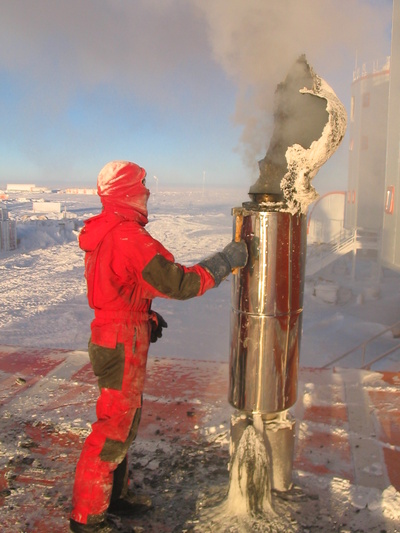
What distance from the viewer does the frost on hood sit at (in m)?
2.14

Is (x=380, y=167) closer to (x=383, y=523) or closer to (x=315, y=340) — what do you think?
(x=315, y=340)

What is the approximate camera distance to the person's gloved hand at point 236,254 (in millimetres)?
2145

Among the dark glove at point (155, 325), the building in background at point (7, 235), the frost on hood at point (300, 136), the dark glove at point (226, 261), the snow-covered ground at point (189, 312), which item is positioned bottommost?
the snow-covered ground at point (189, 312)

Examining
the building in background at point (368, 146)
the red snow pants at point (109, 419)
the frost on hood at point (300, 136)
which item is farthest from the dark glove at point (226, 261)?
the building in background at point (368, 146)

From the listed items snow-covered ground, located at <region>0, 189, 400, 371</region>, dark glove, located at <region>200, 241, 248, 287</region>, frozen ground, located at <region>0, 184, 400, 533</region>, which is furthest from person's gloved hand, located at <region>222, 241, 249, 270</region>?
snow-covered ground, located at <region>0, 189, 400, 371</region>

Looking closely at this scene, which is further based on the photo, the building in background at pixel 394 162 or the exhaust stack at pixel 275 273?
the building in background at pixel 394 162

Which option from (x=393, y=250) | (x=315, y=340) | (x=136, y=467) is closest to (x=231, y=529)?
(x=136, y=467)

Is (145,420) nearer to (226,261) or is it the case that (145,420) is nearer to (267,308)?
(267,308)

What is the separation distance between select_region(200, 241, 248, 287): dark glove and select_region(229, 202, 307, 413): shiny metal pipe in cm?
4

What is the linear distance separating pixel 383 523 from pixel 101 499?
1.34 m

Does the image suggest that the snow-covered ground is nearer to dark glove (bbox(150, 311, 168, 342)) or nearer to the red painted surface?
the red painted surface

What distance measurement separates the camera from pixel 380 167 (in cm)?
2075

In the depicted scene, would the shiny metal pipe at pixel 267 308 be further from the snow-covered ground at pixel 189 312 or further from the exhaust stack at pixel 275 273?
the snow-covered ground at pixel 189 312

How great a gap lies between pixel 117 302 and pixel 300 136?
1.14 metres
